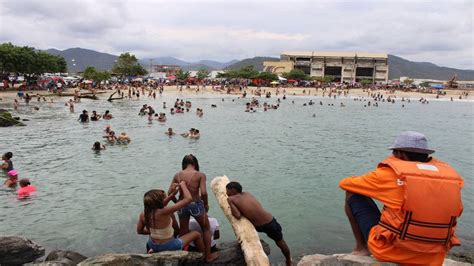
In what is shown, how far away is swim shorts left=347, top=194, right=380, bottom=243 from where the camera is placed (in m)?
4.30

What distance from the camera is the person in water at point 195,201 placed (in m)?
6.08

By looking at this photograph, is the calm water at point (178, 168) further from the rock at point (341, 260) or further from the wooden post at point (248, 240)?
the rock at point (341, 260)

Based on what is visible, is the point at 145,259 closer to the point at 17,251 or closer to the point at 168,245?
the point at 168,245

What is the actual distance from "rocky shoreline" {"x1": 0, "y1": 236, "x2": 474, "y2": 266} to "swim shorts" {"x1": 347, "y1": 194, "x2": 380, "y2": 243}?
0.38 m

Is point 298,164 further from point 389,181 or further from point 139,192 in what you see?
point 389,181

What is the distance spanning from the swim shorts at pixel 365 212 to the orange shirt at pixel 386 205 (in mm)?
271

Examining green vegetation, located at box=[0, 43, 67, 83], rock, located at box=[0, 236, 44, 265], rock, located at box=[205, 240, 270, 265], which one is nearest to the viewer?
rock, located at box=[205, 240, 270, 265]

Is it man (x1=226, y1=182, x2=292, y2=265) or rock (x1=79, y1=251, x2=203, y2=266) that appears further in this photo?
man (x1=226, y1=182, x2=292, y2=265)

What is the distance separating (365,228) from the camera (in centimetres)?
434

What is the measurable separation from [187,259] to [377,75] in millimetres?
111139

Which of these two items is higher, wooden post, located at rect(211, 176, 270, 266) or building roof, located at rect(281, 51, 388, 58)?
building roof, located at rect(281, 51, 388, 58)

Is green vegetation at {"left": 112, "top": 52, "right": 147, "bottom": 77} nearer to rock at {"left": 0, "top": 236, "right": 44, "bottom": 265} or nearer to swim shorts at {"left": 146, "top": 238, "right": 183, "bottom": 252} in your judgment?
rock at {"left": 0, "top": 236, "right": 44, "bottom": 265}

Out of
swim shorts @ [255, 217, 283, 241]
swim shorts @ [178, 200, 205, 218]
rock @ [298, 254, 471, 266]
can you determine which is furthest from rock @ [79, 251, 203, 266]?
rock @ [298, 254, 471, 266]

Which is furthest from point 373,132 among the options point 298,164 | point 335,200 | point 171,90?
point 171,90
